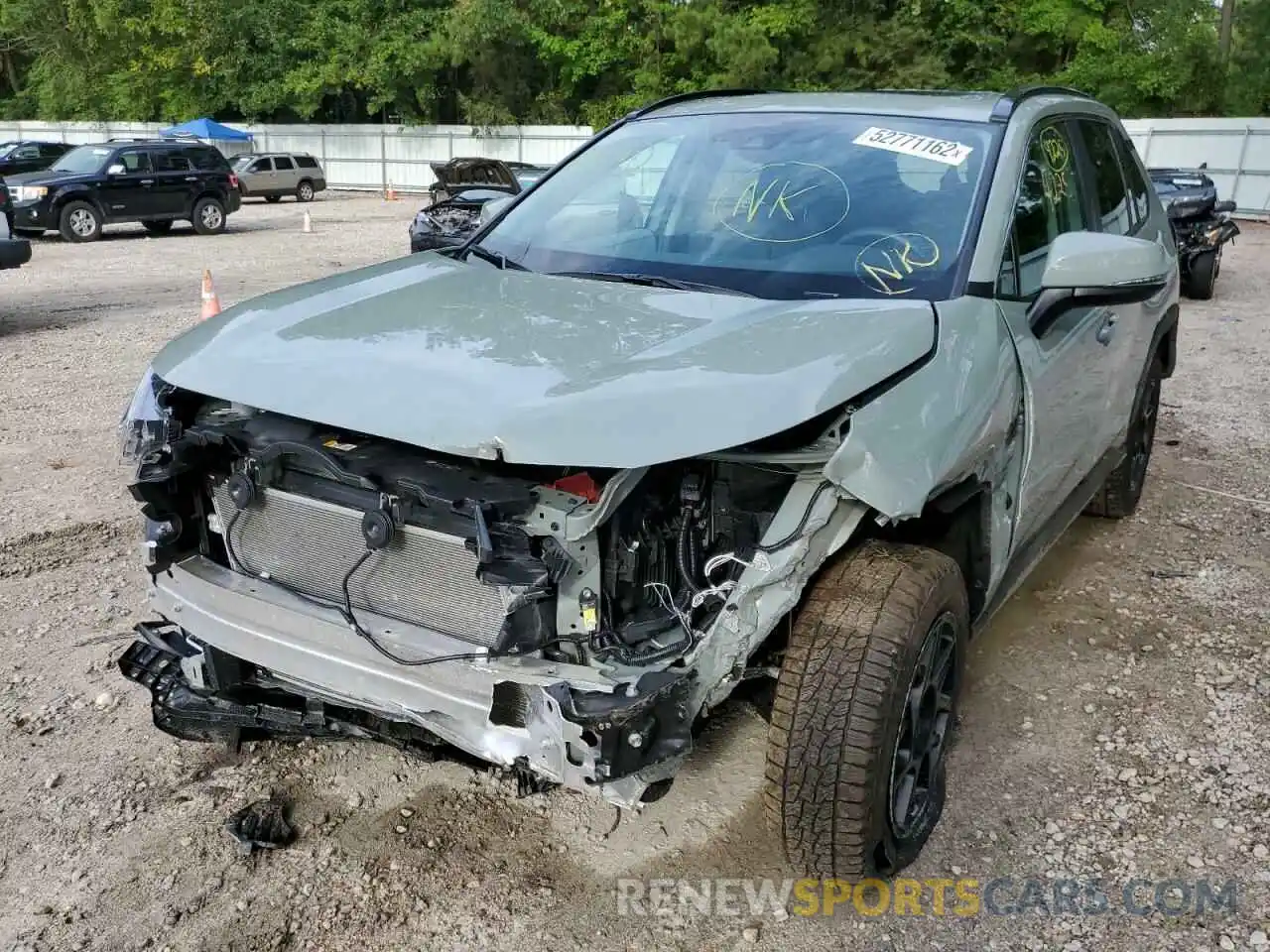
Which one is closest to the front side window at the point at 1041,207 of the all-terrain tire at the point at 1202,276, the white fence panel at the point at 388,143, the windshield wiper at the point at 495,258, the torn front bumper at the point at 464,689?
the windshield wiper at the point at 495,258

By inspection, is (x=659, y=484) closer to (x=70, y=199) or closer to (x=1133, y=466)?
(x=1133, y=466)

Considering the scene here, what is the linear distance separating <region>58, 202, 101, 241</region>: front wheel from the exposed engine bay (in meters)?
17.3

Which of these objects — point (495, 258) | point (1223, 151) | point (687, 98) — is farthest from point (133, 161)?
point (1223, 151)

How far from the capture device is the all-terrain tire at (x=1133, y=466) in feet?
16.1

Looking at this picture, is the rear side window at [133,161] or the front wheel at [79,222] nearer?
the front wheel at [79,222]

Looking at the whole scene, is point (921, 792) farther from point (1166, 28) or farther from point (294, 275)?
point (1166, 28)

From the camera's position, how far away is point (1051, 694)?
3.66 meters

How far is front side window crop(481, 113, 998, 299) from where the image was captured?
10.2 feet

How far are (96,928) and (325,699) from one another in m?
0.74

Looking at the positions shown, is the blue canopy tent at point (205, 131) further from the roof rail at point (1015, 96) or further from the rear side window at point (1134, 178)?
the roof rail at point (1015, 96)

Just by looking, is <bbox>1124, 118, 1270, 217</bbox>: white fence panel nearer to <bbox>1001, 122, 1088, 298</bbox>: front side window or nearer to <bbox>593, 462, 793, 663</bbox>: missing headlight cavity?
<bbox>1001, 122, 1088, 298</bbox>: front side window

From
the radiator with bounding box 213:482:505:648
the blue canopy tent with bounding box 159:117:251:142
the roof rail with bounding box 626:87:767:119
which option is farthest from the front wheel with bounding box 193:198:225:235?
the radiator with bounding box 213:482:505:648

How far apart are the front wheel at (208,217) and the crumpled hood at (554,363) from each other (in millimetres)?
18015

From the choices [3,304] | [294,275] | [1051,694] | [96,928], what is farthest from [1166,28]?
[96,928]
